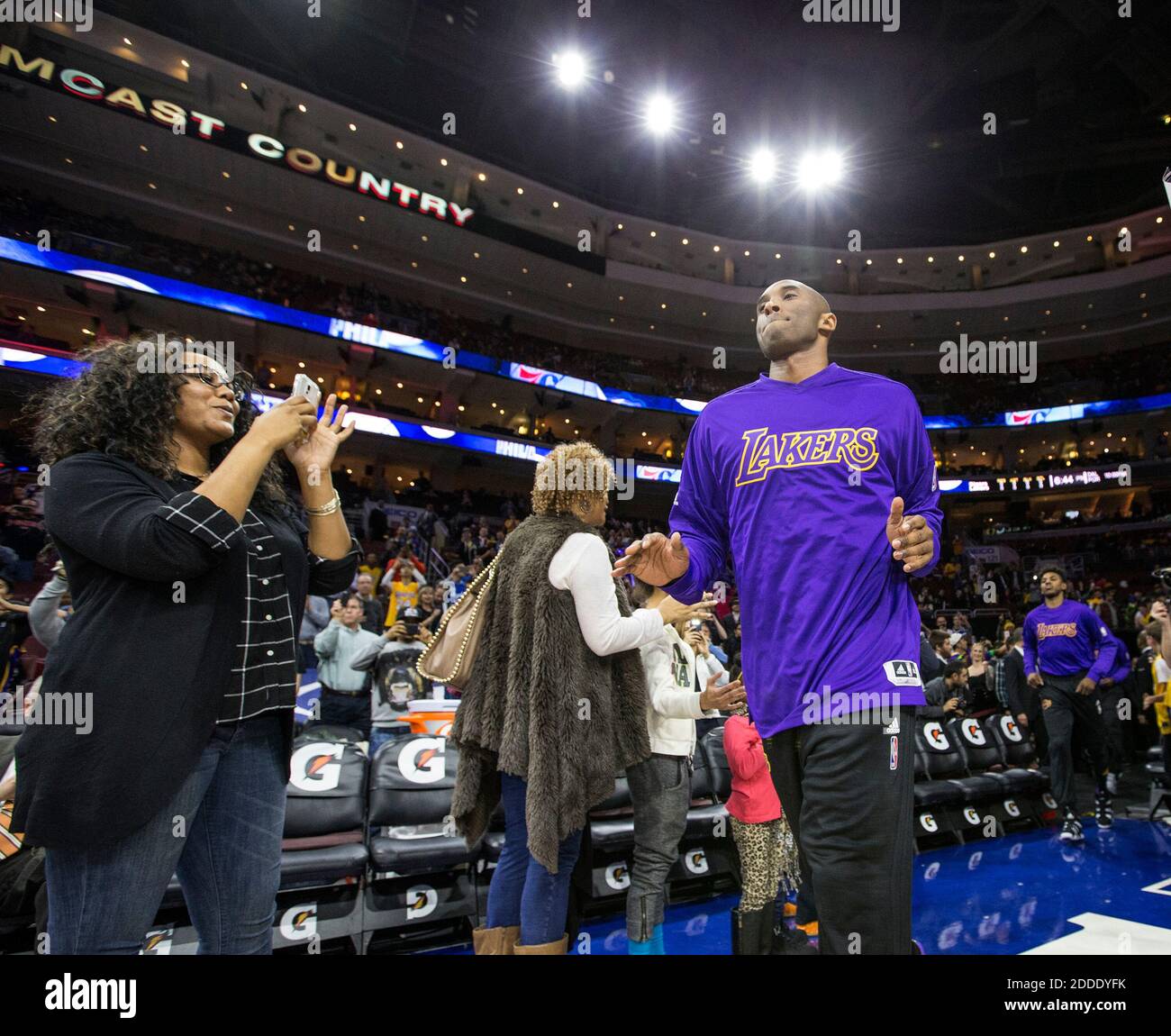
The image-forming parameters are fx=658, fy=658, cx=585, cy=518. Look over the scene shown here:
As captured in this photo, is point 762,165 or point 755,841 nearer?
point 755,841

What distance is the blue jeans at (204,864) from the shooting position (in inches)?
46.2

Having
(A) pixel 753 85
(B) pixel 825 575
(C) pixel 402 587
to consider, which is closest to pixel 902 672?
(B) pixel 825 575

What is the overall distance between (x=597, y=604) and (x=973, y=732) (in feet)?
17.2

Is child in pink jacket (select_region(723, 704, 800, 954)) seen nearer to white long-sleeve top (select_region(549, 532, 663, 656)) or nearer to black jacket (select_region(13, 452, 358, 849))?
white long-sleeve top (select_region(549, 532, 663, 656))

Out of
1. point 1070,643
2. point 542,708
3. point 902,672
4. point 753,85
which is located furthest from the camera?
point 753,85

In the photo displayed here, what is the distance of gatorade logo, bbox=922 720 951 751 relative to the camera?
541 cm

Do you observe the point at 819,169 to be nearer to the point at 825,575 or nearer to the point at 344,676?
the point at 344,676

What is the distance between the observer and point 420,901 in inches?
128

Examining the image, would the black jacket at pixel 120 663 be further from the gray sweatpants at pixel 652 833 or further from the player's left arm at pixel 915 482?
the gray sweatpants at pixel 652 833

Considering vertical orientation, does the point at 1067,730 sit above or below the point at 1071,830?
above

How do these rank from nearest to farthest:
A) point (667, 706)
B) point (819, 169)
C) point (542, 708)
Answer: point (542, 708)
point (667, 706)
point (819, 169)

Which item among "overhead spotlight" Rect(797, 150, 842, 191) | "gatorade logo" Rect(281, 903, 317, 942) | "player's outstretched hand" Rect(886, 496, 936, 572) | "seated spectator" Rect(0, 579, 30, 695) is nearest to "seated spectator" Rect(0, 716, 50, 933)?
"gatorade logo" Rect(281, 903, 317, 942)

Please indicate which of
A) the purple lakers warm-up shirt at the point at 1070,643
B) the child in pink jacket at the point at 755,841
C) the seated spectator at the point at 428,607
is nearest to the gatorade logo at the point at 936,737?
the purple lakers warm-up shirt at the point at 1070,643

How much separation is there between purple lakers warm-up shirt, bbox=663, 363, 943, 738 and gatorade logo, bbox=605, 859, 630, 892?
247 cm
